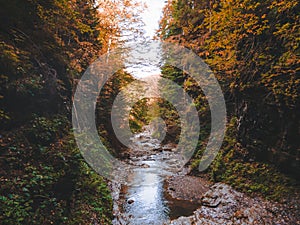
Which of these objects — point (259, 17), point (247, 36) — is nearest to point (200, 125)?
point (247, 36)

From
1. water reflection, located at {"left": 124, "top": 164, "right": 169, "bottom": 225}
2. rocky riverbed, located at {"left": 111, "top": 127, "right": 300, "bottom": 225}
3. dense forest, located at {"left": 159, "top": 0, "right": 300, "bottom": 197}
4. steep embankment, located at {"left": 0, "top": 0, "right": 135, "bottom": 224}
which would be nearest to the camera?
steep embankment, located at {"left": 0, "top": 0, "right": 135, "bottom": 224}

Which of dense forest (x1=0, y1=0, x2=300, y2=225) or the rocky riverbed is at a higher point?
dense forest (x1=0, y1=0, x2=300, y2=225)

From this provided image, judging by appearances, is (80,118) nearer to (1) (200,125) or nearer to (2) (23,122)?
(2) (23,122)

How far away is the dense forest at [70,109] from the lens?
194 inches

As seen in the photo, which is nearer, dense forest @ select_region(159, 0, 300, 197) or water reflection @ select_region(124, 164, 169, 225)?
dense forest @ select_region(159, 0, 300, 197)

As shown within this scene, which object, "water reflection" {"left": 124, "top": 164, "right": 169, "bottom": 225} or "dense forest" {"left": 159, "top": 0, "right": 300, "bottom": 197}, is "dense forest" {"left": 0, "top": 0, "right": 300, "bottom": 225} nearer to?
"dense forest" {"left": 159, "top": 0, "right": 300, "bottom": 197}

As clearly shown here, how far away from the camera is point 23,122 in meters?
6.19

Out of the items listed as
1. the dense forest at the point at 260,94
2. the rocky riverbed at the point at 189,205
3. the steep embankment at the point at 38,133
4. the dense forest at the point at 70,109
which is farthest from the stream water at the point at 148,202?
the dense forest at the point at 260,94

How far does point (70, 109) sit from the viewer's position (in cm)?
1007

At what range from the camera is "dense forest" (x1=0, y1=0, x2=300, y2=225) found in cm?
494

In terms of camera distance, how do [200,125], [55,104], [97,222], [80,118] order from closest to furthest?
1. [97,222]
2. [55,104]
3. [80,118]
4. [200,125]

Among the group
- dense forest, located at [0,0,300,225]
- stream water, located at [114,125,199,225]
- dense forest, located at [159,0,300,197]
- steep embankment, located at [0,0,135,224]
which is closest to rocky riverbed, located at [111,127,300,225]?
Answer: stream water, located at [114,125,199,225]

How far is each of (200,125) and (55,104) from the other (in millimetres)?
8789

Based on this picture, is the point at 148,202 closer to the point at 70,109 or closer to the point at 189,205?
the point at 189,205
